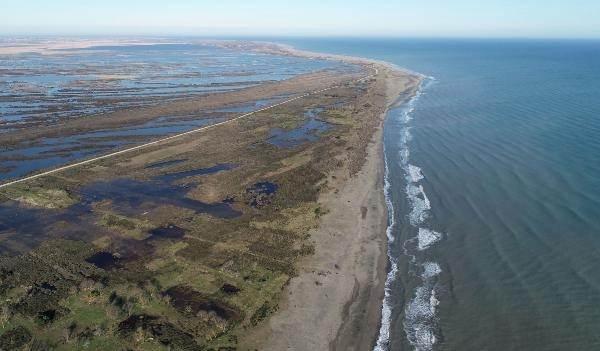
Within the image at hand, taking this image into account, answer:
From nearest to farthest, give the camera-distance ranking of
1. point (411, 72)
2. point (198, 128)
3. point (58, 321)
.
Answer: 1. point (58, 321)
2. point (198, 128)
3. point (411, 72)

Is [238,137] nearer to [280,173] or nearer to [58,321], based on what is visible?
[280,173]

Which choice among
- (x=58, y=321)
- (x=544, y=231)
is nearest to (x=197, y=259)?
(x=58, y=321)

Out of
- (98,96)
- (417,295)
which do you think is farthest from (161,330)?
(98,96)

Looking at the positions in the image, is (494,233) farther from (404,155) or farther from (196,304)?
(196,304)

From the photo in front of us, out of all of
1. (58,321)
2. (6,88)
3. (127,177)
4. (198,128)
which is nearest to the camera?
(58,321)

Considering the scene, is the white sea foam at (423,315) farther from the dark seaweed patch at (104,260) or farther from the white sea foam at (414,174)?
the dark seaweed patch at (104,260)
